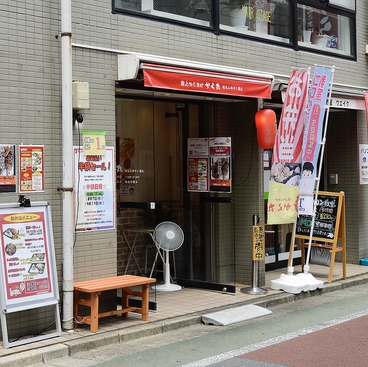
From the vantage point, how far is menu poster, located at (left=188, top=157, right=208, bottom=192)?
1071 cm

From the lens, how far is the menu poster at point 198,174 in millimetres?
10711

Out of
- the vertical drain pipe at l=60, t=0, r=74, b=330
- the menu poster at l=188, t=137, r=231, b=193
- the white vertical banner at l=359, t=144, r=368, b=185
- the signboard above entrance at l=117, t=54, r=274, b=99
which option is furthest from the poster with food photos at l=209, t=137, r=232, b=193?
the white vertical banner at l=359, t=144, r=368, b=185

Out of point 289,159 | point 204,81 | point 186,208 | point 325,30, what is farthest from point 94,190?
point 325,30

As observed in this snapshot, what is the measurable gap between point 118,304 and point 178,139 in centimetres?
312

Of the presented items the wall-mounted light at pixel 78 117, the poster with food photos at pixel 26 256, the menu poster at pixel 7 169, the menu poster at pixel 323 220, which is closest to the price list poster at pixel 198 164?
the menu poster at pixel 323 220

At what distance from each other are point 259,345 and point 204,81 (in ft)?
11.7

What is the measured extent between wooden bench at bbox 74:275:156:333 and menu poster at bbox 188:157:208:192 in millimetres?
2743

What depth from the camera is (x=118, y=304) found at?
9203 millimetres

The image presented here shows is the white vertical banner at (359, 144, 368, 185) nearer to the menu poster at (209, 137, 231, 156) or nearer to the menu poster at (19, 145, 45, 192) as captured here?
the menu poster at (209, 137, 231, 156)

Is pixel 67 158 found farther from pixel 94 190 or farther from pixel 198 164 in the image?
pixel 198 164

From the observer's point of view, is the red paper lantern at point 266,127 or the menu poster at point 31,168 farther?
the red paper lantern at point 266,127

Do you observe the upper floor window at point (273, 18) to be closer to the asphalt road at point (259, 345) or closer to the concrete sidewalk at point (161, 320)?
the concrete sidewalk at point (161, 320)

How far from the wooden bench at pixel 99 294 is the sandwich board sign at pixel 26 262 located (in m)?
0.36

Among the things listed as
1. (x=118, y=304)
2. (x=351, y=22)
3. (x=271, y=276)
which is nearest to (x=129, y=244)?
(x=118, y=304)
